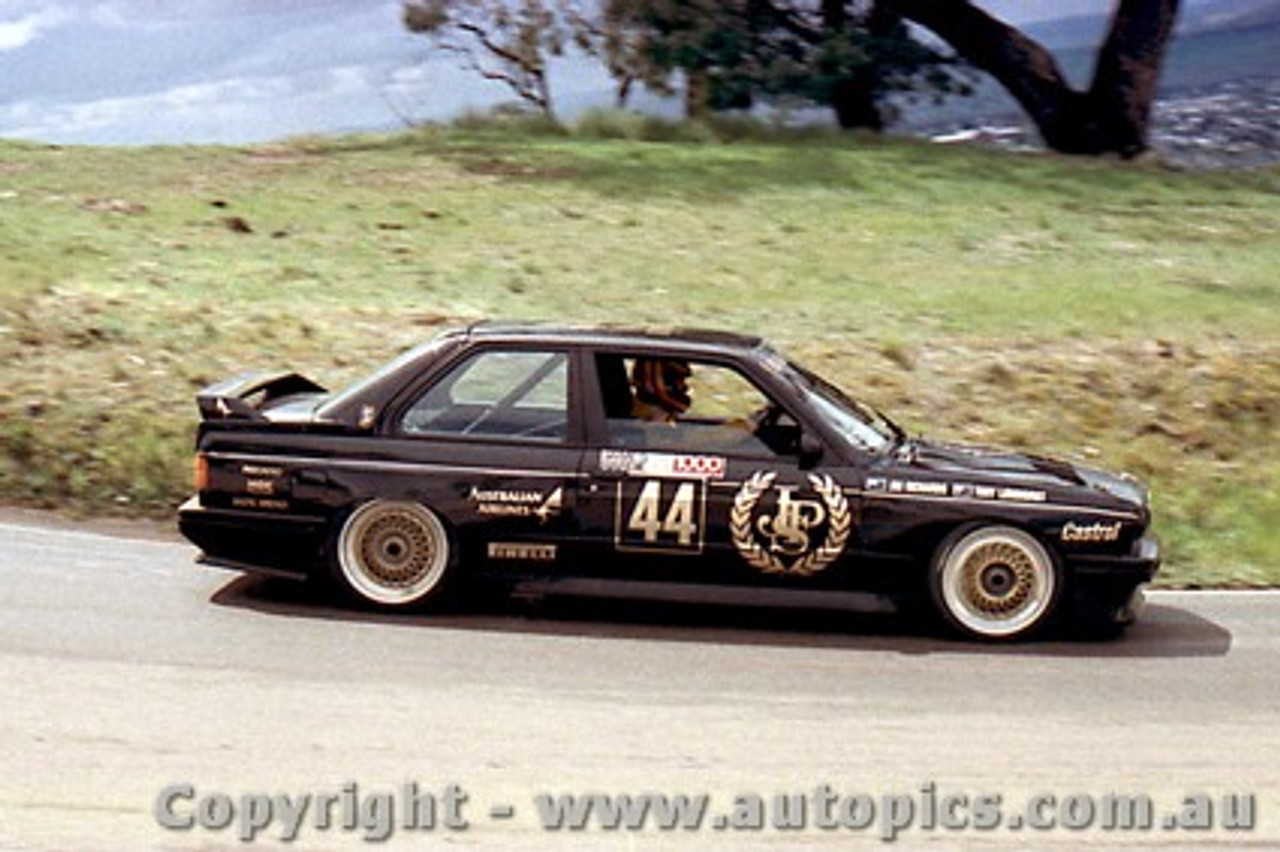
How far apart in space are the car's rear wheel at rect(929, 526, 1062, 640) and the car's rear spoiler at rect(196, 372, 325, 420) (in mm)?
3247

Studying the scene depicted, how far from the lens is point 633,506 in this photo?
9812 millimetres

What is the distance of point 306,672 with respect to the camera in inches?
351

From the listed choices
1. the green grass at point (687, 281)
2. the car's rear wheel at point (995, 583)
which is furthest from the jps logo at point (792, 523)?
the green grass at point (687, 281)

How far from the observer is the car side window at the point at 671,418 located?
9.97 metres

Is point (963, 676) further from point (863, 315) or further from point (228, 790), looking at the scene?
point (863, 315)

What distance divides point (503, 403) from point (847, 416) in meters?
1.63

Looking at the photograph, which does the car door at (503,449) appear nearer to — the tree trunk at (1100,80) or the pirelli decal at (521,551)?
the pirelli decal at (521,551)

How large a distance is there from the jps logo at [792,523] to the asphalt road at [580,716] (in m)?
0.42

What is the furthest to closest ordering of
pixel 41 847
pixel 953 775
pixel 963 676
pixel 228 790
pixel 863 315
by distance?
pixel 863 315 → pixel 963 676 → pixel 953 775 → pixel 228 790 → pixel 41 847

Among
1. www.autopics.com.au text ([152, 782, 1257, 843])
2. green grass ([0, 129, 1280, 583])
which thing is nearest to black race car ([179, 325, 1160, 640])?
www.autopics.com.au text ([152, 782, 1257, 843])

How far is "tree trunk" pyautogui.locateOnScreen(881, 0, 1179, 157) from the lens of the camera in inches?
1183

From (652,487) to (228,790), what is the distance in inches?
116

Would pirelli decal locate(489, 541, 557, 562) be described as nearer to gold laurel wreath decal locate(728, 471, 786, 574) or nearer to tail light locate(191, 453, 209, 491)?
gold laurel wreath decal locate(728, 471, 786, 574)

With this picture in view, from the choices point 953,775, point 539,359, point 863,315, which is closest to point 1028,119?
point 863,315
